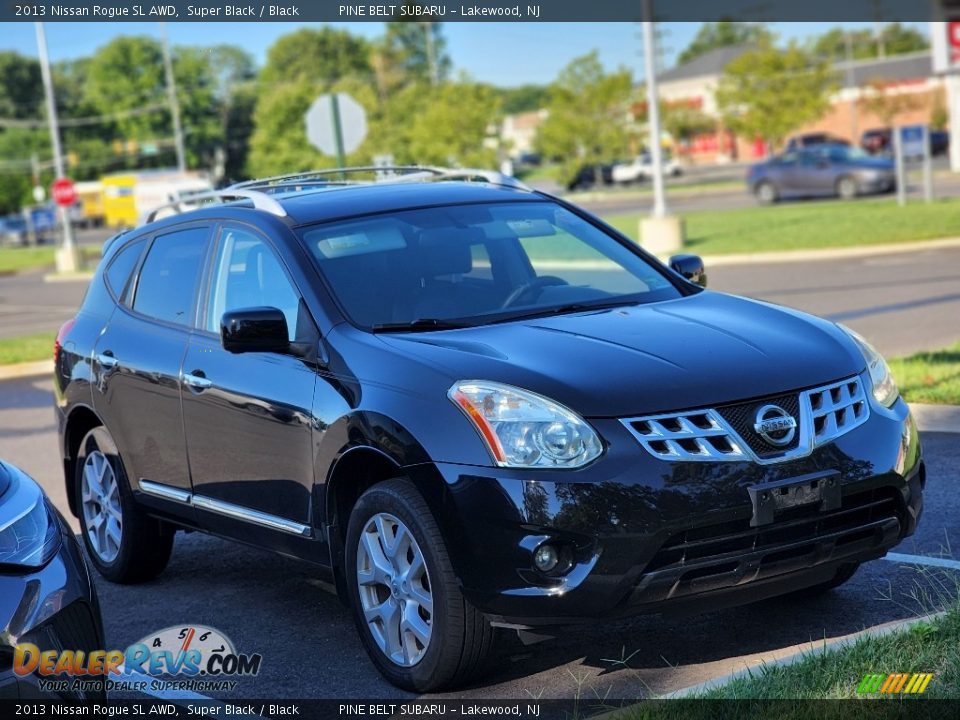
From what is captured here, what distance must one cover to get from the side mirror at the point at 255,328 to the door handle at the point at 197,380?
532 millimetres

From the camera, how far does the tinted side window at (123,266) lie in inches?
274

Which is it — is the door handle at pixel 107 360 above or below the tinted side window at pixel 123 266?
below

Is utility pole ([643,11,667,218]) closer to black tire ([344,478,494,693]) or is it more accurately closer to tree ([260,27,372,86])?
black tire ([344,478,494,693])

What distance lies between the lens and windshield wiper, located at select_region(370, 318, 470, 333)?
517 cm

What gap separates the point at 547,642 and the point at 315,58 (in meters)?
121

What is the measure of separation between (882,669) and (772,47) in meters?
58.2

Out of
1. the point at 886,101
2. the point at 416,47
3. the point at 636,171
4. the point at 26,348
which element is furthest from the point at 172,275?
the point at 416,47

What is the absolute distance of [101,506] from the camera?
22.5ft

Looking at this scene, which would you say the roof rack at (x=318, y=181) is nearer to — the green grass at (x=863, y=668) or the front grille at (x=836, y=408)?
the front grille at (x=836, y=408)

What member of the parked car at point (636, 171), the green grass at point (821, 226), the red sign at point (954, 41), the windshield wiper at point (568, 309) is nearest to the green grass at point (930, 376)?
the windshield wiper at point (568, 309)

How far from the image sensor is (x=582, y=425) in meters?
4.34

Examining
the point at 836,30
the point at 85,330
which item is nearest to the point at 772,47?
the point at 85,330

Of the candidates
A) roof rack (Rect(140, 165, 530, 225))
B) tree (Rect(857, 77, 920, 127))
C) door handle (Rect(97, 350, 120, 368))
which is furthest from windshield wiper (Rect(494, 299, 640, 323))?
tree (Rect(857, 77, 920, 127))

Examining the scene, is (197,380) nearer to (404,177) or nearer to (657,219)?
(404,177)
